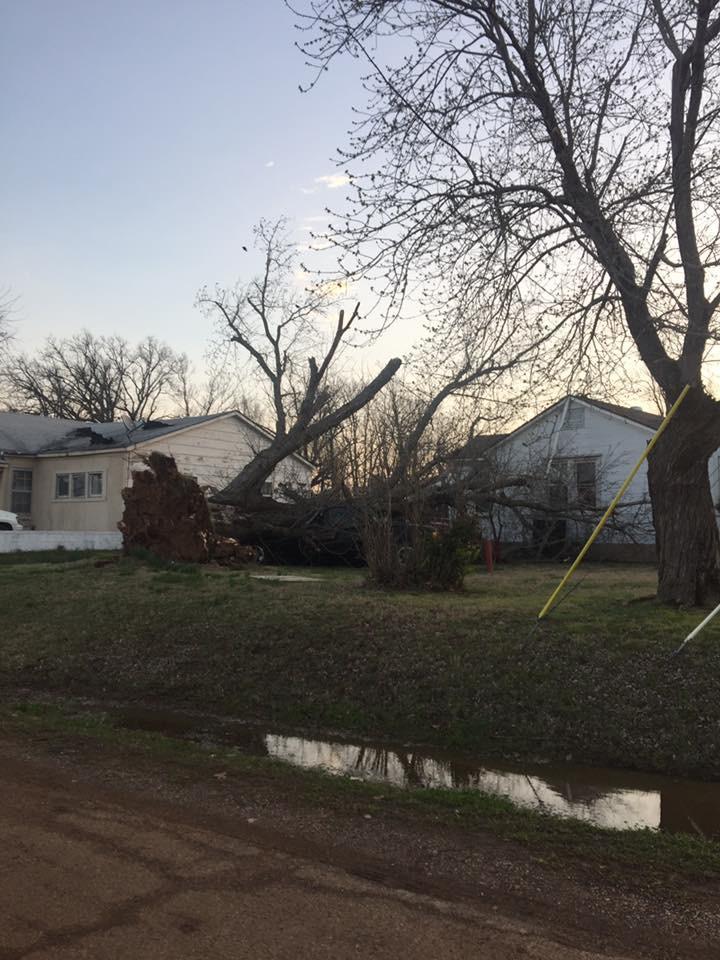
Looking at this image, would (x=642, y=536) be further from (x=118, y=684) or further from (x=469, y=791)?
(x=469, y=791)

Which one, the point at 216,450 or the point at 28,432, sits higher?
the point at 28,432

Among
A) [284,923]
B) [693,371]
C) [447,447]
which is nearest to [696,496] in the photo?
[693,371]

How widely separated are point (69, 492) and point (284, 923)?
2578cm

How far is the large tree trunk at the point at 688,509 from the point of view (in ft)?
34.6

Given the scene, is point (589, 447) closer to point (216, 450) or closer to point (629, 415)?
point (629, 415)

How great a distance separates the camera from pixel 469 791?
6.45m

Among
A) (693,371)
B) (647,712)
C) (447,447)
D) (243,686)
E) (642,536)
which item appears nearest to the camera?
(647,712)

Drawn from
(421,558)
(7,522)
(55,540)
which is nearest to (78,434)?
(7,522)

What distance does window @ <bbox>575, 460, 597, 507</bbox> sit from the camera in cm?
2346

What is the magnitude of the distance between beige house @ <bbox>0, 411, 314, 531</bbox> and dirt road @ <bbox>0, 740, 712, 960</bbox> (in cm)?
2094

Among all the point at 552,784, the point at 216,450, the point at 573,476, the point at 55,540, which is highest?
the point at 216,450

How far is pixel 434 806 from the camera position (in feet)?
19.5

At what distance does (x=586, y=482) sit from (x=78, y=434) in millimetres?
16928

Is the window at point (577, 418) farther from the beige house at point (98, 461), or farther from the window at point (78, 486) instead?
the window at point (78, 486)
